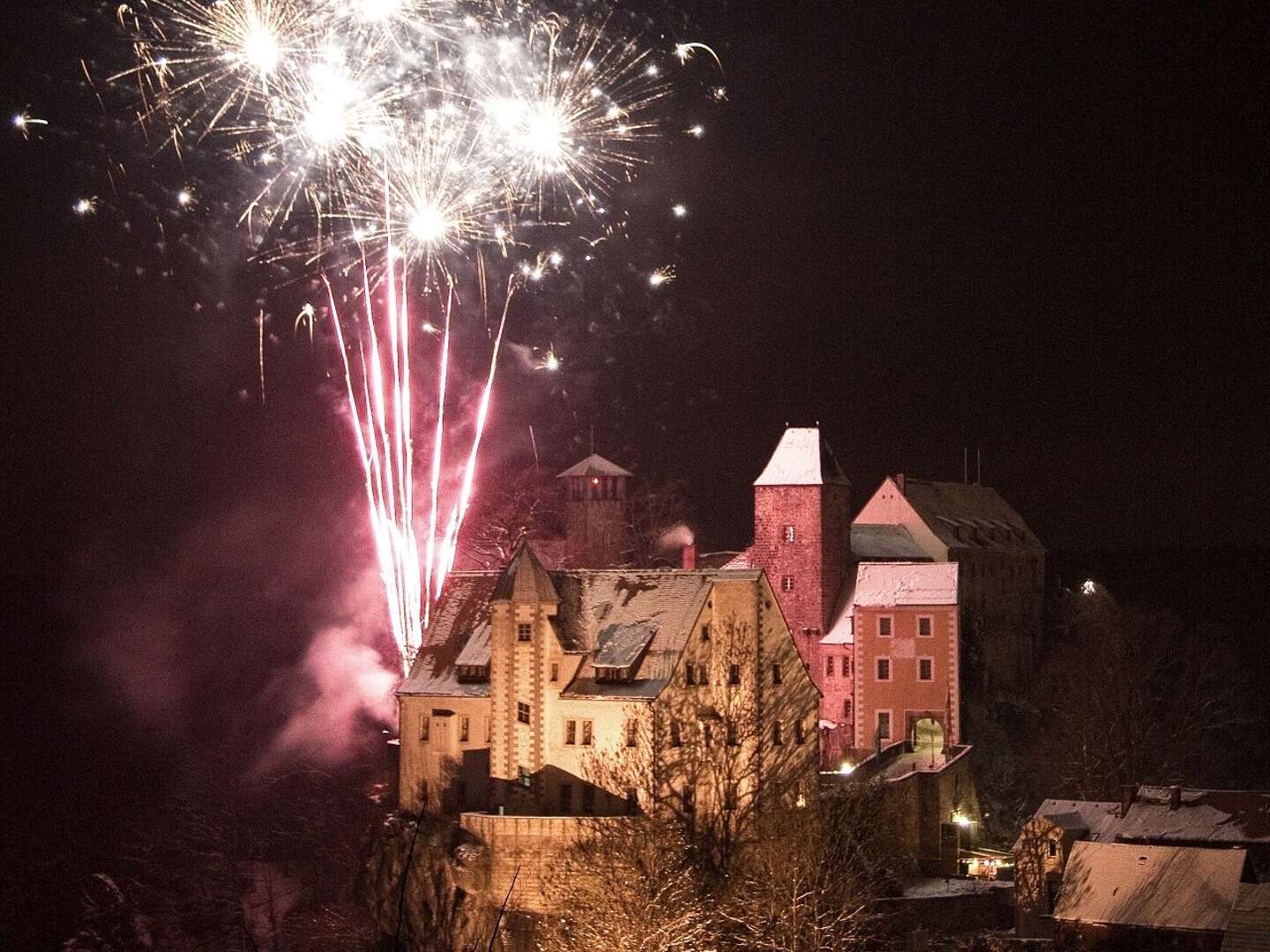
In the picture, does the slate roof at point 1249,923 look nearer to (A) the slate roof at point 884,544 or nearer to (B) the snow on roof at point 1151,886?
(B) the snow on roof at point 1151,886

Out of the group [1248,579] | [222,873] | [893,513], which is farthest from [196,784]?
[1248,579]

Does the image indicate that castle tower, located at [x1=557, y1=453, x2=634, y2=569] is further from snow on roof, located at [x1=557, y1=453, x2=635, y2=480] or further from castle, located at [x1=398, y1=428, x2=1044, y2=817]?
castle, located at [x1=398, y1=428, x2=1044, y2=817]

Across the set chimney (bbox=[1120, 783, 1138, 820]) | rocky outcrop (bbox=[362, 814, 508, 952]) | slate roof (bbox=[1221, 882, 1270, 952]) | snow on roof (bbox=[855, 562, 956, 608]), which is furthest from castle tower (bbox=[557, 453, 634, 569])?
slate roof (bbox=[1221, 882, 1270, 952])

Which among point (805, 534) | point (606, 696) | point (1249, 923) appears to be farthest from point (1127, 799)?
point (805, 534)

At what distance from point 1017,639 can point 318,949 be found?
111 feet

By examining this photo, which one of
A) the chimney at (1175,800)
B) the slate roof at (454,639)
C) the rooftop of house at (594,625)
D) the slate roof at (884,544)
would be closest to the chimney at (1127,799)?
the chimney at (1175,800)

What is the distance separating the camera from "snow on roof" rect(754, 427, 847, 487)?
7512 cm

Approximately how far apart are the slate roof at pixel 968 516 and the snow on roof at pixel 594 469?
38.5 feet

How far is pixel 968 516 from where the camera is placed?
289ft

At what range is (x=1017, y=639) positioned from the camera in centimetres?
8181

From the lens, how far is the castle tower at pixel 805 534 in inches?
2906

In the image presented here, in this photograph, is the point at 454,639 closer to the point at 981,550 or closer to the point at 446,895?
the point at 446,895

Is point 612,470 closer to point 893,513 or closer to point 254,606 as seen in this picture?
point 893,513

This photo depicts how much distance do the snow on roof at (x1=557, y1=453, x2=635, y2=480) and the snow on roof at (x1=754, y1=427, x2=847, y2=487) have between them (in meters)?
10.6
